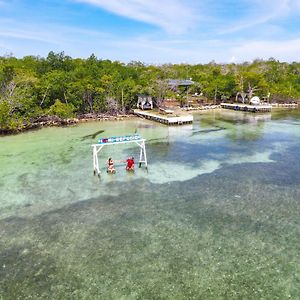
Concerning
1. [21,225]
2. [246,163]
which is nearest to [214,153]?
[246,163]

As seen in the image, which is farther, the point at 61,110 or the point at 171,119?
the point at 171,119

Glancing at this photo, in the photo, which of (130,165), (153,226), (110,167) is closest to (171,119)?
(130,165)

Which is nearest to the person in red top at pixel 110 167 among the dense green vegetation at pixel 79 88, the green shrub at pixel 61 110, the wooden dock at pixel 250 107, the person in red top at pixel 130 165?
the person in red top at pixel 130 165

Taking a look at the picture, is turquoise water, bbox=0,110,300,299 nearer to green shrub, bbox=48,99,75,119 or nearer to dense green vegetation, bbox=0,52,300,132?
dense green vegetation, bbox=0,52,300,132

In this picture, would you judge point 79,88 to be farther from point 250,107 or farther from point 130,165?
point 250,107

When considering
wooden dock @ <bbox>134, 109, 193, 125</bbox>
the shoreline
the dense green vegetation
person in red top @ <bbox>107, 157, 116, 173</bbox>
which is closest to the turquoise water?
person in red top @ <bbox>107, 157, 116, 173</bbox>

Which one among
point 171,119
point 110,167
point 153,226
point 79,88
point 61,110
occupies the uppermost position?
point 79,88
